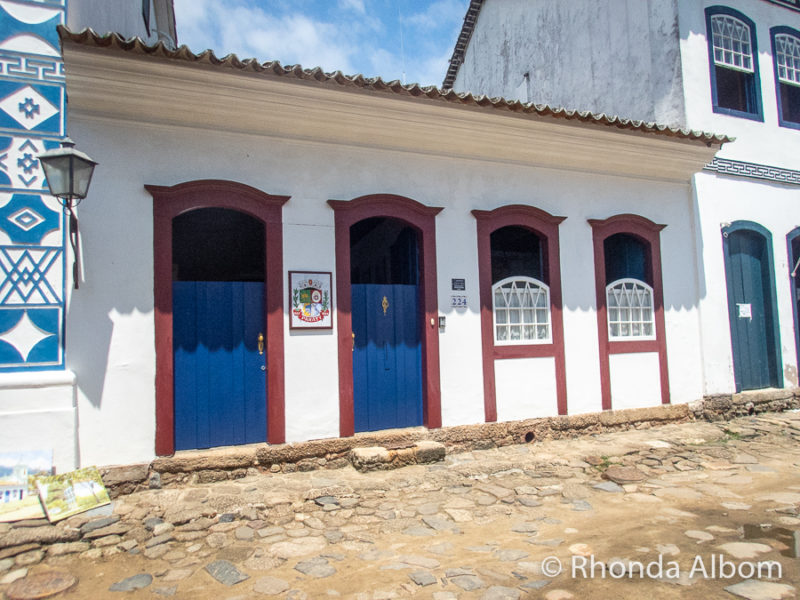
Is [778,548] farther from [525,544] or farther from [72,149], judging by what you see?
[72,149]

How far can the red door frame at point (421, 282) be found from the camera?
5.71 meters

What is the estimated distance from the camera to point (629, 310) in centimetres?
731

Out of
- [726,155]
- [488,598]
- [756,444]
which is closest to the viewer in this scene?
[488,598]

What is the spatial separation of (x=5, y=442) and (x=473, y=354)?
15.1 ft

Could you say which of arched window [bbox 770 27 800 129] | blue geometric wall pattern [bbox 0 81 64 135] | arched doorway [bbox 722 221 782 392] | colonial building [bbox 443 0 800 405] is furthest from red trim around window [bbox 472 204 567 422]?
arched window [bbox 770 27 800 129]

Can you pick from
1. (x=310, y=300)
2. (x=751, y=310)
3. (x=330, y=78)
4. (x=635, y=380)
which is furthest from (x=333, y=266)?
(x=751, y=310)

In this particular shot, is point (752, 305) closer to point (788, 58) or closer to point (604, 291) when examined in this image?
point (604, 291)

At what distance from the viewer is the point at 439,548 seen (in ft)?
12.0

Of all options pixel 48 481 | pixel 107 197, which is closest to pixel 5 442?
pixel 48 481

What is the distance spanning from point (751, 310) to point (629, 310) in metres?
2.40

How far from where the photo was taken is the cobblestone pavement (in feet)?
10.3

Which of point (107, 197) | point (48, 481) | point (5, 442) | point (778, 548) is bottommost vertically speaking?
point (778, 548)

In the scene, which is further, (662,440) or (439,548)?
(662,440)

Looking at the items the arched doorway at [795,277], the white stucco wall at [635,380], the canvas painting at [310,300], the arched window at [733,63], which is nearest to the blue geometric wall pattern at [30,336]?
the canvas painting at [310,300]
